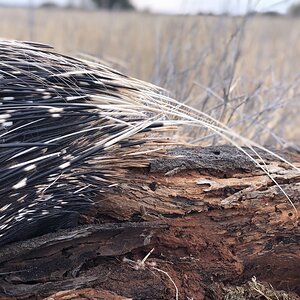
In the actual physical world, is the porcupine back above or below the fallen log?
above

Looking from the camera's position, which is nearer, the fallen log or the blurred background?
the fallen log

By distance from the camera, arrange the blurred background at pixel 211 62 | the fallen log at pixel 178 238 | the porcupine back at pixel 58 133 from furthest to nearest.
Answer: the blurred background at pixel 211 62 < the fallen log at pixel 178 238 < the porcupine back at pixel 58 133

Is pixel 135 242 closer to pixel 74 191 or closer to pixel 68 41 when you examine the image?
pixel 74 191

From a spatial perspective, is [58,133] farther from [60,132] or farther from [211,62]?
[211,62]

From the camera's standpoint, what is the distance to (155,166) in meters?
1.23

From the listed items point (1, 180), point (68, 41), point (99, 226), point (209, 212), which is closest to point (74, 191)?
point (99, 226)

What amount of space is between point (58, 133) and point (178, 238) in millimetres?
397

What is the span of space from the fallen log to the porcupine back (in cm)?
6

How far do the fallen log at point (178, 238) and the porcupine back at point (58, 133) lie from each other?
0.06 m

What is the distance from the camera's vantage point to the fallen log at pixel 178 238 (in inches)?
44.9

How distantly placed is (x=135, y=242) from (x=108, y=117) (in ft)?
1.03

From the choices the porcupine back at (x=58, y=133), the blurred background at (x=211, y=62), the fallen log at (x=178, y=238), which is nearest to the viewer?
the porcupine back at (x=58, y=133)

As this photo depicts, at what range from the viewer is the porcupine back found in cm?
102

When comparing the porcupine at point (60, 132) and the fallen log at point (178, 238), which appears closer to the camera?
the porcupine at point (60, 132)
